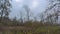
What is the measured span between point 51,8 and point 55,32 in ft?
14.9

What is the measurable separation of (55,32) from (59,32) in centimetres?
41

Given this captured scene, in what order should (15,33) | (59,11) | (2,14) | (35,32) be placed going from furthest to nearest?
(2,14), (35,32), (15,33), (59,11)

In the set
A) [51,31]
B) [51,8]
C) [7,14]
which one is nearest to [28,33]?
[51,31]

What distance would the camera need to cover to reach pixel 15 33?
46.7 ft

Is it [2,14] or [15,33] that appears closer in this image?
[15,33]

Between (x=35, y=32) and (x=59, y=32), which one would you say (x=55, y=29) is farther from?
(x=35, y=32)

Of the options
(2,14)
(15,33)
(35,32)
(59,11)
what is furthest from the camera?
(2,14)

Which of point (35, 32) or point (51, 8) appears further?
point (35, 32)

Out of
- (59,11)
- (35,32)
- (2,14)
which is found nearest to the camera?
(59,11)

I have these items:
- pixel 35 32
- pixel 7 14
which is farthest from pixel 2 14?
pixel 35 32

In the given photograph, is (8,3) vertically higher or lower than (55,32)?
higher

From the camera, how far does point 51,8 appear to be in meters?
11.2

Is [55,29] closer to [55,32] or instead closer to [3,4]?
[55,32]

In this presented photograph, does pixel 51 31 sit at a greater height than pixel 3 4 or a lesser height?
lesser
